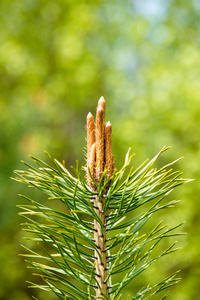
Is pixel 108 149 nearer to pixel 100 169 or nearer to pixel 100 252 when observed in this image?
pixel 100 169

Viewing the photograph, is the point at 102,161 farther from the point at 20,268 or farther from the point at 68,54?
the point at 68,54

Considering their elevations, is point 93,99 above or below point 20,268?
above

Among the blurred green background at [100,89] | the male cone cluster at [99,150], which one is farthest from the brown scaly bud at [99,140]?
the blurred green background at [100,89]

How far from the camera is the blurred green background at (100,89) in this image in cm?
428

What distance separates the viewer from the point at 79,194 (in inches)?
27.6

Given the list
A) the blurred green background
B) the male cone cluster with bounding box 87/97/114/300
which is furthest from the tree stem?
the blurred green background

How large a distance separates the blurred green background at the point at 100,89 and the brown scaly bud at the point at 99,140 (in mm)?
2970

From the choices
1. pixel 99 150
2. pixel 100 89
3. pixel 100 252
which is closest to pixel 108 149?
pixel 99 150

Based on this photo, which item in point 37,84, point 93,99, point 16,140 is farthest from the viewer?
point 93,99

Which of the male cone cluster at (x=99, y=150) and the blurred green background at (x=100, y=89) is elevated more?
the blurred green background at (x=100, y=89)

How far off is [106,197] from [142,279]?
462cm

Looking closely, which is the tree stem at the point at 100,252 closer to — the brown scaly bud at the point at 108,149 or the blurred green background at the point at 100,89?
the brown scaly bud at the point at 108,149

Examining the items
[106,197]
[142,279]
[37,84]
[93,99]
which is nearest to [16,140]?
[142,279]

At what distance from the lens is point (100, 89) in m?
8.07
